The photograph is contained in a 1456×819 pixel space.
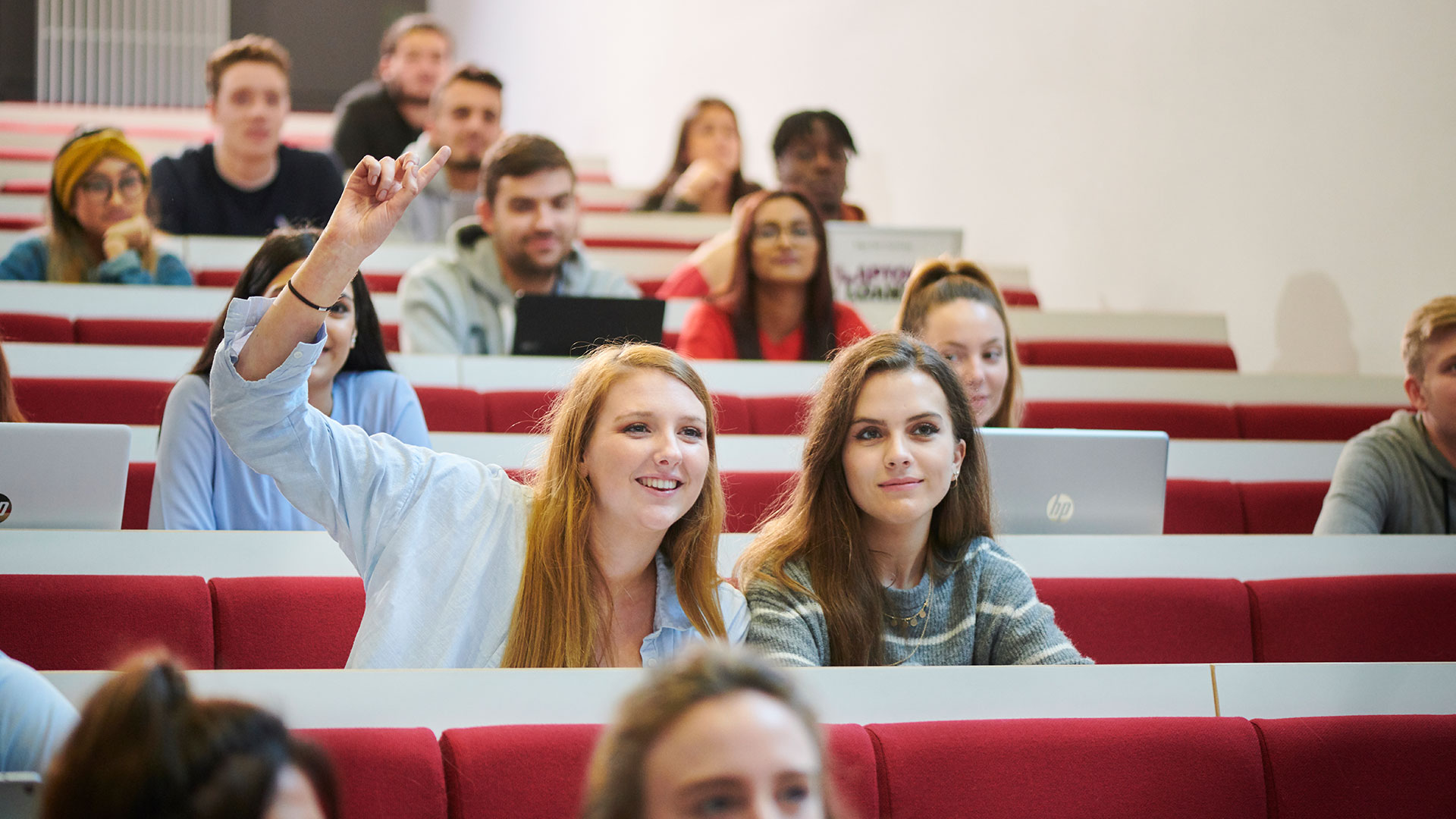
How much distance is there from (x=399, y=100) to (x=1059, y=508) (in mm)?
3226

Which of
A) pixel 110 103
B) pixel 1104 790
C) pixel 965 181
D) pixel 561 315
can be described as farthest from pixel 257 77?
pixel 110 103

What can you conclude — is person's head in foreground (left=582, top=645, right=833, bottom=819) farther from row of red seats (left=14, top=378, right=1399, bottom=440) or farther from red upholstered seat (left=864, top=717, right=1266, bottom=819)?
row of red seats (left=14, top=378, right=1399, bottom=440)

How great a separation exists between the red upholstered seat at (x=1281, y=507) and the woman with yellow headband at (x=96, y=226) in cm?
224

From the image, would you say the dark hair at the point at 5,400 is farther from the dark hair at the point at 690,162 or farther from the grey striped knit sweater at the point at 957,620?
the dark hair at the point at 690,162

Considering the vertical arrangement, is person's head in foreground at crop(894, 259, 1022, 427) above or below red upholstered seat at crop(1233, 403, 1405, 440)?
above

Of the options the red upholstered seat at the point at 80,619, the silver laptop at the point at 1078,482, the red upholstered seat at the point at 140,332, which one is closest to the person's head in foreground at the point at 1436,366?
the silver laptop at the point at 1078,482

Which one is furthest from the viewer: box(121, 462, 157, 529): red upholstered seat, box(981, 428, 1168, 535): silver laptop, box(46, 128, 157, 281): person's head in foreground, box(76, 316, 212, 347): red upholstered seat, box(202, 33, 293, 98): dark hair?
box(202, 33, 293, 98): dark hair

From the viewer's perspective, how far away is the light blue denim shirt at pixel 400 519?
1.24 meters

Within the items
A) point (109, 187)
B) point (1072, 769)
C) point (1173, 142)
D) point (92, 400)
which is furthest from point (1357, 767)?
point (109, 187)

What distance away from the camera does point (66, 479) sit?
1.45 metres

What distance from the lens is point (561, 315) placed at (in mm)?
2428

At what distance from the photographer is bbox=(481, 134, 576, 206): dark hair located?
2666 mm

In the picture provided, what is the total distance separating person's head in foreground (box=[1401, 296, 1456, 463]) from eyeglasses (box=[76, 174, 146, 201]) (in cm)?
245

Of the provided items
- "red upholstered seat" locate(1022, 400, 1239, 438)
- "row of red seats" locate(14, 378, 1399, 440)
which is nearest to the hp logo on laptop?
"row of red seats" locate(14, 378, 1399, 440)
